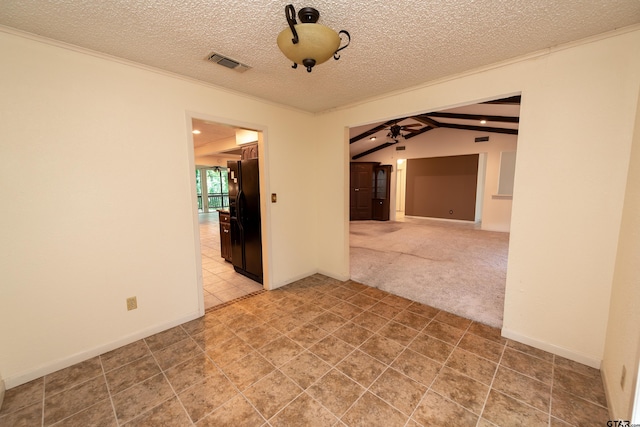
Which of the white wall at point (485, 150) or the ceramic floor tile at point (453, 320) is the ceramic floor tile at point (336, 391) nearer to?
the ceramic floor tile at point (453, 320)

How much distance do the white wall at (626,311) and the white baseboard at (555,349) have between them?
96 mm

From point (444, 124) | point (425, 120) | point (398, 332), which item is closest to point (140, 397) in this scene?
point (398, 332)

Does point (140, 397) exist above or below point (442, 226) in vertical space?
below

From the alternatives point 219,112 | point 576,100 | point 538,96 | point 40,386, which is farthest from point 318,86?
point 40,386

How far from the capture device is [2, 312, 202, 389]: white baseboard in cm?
180

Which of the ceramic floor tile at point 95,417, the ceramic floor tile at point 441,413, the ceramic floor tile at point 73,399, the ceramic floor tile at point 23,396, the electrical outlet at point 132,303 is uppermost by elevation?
the electrical outlet at point 132,303

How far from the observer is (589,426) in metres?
1.44

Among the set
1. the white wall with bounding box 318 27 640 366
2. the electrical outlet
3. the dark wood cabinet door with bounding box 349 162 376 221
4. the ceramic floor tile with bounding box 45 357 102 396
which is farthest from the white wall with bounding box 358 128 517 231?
the ceramic floor tile with bounding box 45 357 102 396

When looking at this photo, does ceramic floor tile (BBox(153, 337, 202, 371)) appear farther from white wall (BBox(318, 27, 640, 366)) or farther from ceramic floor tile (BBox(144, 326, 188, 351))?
white wall (BBox(318, 27, 640, 366))

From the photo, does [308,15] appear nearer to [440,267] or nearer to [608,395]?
[608,395]

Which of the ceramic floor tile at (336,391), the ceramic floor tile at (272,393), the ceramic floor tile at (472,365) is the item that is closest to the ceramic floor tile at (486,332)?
the ceramic floor tile at (472,365)

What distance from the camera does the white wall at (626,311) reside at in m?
1.30

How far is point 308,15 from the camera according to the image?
4.89 feet

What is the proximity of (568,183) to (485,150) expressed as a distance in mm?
6162
